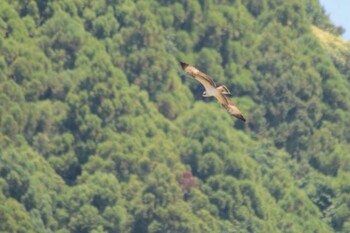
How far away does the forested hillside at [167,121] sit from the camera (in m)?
80.4

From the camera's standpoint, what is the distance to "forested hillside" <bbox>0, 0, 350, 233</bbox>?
80375mm

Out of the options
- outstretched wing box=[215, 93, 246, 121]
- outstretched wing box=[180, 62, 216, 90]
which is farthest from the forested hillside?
outstretched wing box=[180, 62, 216, 90]

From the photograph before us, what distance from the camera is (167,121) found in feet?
288

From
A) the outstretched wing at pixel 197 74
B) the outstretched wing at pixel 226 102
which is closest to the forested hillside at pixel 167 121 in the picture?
the outstretched wing at pixel 226 102

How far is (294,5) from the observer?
3752 inches

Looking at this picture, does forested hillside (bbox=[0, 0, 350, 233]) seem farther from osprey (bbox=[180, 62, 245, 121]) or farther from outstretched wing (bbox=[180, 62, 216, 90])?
outstretched wing (bbox=[180, 62, 216, 90])

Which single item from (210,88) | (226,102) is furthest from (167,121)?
(210,88)

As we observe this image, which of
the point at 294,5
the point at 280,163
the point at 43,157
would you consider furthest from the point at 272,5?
the point at 43,157

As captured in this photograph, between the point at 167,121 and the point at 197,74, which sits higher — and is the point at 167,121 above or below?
above

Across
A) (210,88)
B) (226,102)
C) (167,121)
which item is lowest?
(210,88)

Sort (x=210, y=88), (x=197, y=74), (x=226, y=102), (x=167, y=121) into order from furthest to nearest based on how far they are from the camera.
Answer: (x=167, y=121)
(x=226, y=102)
(x=210, y=88)
(x=197, y=74)

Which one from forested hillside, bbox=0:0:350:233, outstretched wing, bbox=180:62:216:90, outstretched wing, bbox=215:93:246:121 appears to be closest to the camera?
outstretched wing, bbox=180:62:216:90

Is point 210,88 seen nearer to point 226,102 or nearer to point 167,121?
point 226,102

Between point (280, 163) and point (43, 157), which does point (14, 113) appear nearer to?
point (43, 157)
